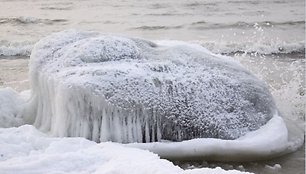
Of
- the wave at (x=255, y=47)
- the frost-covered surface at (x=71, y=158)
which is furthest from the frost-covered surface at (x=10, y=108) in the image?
the wave at (x=255, y=47)

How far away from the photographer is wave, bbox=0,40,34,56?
1036 cm

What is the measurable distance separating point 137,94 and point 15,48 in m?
6.64

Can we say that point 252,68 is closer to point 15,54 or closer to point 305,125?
point 305,125

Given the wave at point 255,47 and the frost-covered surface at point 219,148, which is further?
the wave at point 255,47

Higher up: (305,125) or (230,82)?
(230,82)

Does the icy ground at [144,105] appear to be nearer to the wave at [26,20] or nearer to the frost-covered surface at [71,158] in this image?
the frost-covered surface at [71,158]

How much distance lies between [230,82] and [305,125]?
1.08m

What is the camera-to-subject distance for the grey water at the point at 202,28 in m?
7.42

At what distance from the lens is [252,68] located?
836 centimetres

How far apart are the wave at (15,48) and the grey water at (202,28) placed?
0.02 m

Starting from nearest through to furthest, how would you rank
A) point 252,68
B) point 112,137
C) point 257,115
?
point 112,137, point 257,115, point 252,68

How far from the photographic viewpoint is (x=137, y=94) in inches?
183

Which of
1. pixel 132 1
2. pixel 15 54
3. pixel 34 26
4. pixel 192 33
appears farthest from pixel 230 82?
pixel 132 1

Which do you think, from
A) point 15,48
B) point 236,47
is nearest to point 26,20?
point 15,48
